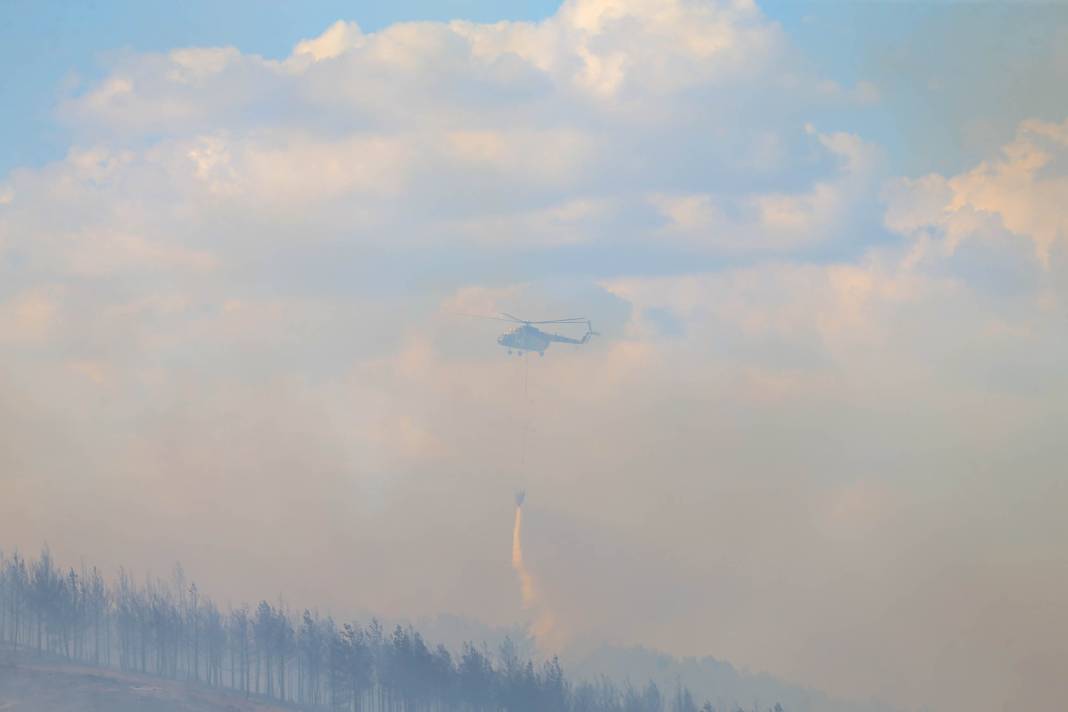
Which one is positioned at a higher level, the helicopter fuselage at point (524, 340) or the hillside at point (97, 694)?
the helicopter fuselage at point (524, 340)

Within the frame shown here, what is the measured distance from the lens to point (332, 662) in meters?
124

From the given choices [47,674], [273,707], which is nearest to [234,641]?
[273,707]

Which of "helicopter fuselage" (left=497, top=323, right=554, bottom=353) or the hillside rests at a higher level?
"helicopter fuselage" (left=497, top=323, right=554, bottom=353)

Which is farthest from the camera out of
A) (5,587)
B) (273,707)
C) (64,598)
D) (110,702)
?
(5,587)

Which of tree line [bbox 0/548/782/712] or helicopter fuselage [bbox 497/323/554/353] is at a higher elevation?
helicopter fuselage [bbox 497/323/554/353]

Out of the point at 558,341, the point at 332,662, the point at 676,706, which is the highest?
the point at 558,341

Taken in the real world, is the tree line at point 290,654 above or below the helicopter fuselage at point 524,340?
below

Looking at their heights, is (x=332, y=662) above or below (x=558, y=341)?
below

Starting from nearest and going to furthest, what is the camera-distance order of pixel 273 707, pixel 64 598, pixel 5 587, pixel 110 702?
pixel 110 702, pixel 273 707, pixel 64 598, pixel 5 587

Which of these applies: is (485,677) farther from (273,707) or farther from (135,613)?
(135,613)

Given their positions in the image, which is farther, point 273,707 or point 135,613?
point 135,613

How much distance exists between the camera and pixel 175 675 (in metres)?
134

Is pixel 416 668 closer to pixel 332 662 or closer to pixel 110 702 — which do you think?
pixel 332 662

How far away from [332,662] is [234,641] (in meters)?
19.3
